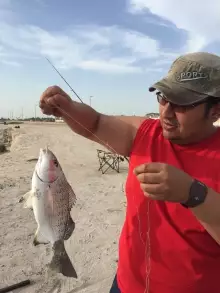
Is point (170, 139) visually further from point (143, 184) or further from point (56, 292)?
point (56, 292)

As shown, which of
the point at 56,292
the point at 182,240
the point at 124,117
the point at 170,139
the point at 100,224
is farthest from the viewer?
the point at 100,224

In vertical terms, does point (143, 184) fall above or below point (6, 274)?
above

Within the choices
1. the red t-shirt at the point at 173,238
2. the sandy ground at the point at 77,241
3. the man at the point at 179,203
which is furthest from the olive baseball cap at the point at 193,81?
the sandy ground at the point at 77,241

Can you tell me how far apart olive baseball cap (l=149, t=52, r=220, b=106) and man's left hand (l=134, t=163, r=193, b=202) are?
0.61 m

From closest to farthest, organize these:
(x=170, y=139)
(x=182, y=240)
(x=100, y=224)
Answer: (x=182, y=240), (x=170, y=139), (x=100, y=224)

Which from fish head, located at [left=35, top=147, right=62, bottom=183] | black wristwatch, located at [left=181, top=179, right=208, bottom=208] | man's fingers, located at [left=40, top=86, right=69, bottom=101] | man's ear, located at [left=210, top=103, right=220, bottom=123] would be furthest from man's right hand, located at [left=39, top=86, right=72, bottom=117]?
black wristwatch, located at [left=181, top=179, right=208, bottom=208]

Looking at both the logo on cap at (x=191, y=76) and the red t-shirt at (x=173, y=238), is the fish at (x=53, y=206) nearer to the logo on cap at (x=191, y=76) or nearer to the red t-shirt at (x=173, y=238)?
the red t-shirt at (x=173, y=238)

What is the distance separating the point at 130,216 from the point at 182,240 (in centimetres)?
40

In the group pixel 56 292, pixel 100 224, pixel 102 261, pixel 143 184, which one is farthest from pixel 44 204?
pixel 100 224

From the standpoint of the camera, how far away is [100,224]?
782 centimetres

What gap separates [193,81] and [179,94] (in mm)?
110

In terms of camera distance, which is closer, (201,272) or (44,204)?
(201,272)

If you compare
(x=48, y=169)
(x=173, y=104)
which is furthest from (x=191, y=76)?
(x=48, y=169)

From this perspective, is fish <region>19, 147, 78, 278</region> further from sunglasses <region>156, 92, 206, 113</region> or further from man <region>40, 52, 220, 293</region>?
sunglasses <region>156, 92, 206, 113</region>
